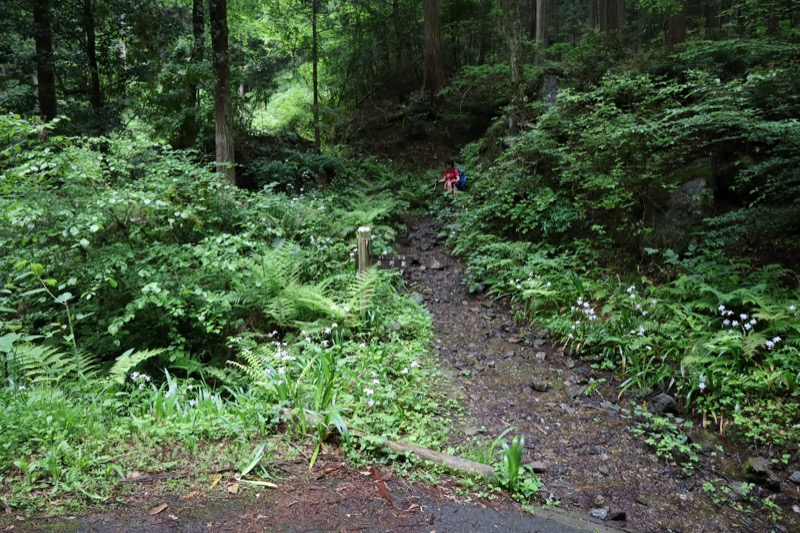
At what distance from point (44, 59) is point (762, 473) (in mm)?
15925

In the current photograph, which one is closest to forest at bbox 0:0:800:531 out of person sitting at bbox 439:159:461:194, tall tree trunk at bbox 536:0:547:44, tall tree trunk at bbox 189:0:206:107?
tall tree trunk at bbox 189:0:206:107

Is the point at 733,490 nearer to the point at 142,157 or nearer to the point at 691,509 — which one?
the point at 691,509

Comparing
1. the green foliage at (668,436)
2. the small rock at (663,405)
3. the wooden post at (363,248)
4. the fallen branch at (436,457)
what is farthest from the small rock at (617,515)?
the wooden post at (363,248)

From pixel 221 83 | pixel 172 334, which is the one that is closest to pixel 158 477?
pixel 172 334

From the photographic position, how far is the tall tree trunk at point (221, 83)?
9516mm

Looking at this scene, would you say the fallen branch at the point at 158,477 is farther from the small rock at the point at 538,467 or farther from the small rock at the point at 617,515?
the small rock at the point at 617,515

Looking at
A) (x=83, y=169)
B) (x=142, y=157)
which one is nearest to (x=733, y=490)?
(x=83, y=169)

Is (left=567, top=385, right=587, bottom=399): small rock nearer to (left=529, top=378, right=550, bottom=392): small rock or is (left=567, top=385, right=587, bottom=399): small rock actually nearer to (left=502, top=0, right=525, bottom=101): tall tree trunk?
(left=529, top=378, right=550, bottom=392): small rock

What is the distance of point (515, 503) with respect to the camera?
3.48 m

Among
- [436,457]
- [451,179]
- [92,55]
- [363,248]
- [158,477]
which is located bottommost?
[436,457]

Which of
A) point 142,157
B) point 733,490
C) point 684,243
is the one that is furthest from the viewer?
point 142,157

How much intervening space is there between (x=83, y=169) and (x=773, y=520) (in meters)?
8.87

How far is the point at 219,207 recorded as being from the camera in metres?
8.89

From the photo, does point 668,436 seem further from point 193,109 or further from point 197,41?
point 193,109
